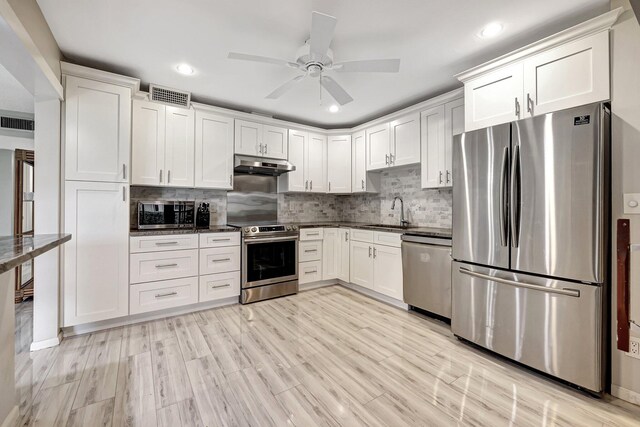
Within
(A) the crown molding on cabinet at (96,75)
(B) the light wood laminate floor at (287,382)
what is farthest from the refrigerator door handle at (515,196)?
(A) the crown molding on cabinet at (96,75)

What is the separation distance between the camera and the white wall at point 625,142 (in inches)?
→ 66.0

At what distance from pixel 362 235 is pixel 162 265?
2.43 meters

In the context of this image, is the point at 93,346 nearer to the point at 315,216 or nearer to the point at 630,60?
the point at 315,216

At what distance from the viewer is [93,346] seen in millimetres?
2361

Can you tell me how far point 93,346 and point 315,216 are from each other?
10.7 ft

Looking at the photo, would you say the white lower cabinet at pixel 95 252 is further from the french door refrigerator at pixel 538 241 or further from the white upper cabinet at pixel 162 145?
the french door refrigerator at pixel 538 241

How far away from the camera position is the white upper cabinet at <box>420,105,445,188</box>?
312 centimetres

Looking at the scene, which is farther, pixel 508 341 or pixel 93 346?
pixel 93 346

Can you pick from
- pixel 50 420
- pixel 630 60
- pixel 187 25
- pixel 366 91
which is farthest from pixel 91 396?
pixel 630 60

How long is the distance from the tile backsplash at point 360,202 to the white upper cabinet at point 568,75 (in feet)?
4.77

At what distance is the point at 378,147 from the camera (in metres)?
3.93

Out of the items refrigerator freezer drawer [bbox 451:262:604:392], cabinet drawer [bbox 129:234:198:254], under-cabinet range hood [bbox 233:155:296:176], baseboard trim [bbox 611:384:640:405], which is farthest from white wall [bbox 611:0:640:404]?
cabinet drawer [bbox 129:234:198:254]

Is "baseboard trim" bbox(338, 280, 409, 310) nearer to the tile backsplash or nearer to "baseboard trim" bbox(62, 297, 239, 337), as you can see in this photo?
the tile backsplash

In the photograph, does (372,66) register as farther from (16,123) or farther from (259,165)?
(16,123)
